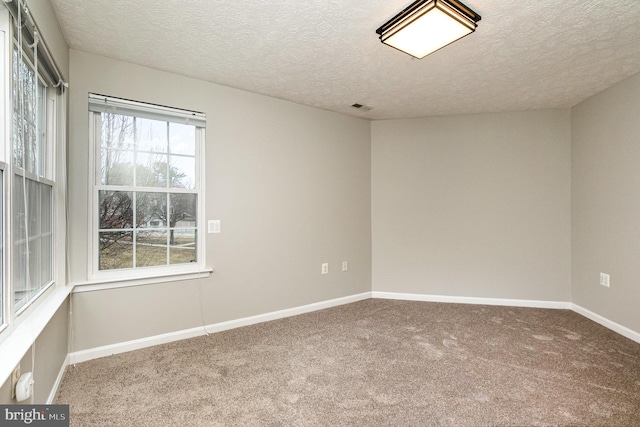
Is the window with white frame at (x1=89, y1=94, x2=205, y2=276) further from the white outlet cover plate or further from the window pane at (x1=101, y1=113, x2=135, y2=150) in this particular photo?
the white outlet cover plate

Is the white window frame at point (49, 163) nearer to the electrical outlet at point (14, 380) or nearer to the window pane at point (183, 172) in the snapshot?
the electrical outlet at point (14, 380)

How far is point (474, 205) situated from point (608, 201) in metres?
1.30

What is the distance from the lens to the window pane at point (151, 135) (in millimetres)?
2826

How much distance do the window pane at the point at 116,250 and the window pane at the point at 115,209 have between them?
0.08 meters

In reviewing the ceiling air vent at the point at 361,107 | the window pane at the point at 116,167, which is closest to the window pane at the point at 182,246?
the window pane at the point at 116,167

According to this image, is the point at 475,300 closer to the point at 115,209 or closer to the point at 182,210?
the point at 182,210

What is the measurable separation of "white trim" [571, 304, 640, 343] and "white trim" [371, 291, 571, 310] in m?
0.17

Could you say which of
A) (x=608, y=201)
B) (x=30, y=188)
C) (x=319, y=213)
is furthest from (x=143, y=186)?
(x=608, y=201)

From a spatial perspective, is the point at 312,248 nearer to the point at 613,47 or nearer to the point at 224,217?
the point at 224,217

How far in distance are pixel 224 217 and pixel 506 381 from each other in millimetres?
2770

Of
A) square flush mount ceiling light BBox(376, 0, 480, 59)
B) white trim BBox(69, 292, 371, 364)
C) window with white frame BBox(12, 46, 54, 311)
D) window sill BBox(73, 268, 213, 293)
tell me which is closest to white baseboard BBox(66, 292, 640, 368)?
white trim BBox(69, 292, 371, 364)

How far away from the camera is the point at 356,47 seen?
245cm

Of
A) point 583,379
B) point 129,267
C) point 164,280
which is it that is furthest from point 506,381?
point 129,267

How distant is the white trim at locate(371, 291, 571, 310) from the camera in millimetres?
3879
